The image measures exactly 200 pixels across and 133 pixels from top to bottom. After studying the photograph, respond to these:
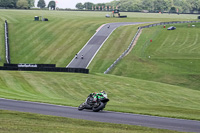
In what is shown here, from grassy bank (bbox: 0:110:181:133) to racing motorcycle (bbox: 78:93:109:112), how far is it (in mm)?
3345

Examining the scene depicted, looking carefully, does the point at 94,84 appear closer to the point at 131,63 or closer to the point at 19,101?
the point at 19,101

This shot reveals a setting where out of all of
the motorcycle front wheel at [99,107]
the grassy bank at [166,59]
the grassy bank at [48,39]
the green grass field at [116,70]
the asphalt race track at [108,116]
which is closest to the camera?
the asphalt race track at [108,116]

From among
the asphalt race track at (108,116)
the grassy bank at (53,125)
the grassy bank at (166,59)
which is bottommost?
the grassy bank at (166,59)

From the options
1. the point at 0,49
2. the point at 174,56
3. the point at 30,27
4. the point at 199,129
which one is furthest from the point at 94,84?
the point at 30,27

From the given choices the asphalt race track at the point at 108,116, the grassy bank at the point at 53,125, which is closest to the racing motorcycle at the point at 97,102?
the asphalt race track at the point at 108,116

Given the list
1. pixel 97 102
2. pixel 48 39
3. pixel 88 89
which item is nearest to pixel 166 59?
pixel 48 39

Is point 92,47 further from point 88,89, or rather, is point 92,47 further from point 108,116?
point 108,116

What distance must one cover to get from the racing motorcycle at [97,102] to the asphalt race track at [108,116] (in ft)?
1.13

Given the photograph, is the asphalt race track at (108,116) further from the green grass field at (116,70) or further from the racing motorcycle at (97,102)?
the green grass field at (116,70)

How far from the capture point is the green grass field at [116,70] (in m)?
36.5

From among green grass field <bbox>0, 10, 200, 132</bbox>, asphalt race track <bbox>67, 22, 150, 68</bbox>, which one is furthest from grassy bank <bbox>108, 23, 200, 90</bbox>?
asphalt race track <bbox>67, 22, 150, 68</bbox>

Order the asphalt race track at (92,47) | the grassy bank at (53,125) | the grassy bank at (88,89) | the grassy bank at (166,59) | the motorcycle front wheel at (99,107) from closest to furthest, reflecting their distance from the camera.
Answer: the grassy bank at (53,125)
the motorcycle front wheel at (99,107)
the grassy bank at (88,89)
the grassy bank at (166,59)
the asphalt race track at (92,47)

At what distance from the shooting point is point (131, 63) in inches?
→ 2771

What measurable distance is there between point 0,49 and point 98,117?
63907mm
